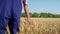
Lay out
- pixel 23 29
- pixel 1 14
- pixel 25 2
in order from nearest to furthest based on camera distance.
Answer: pixel 1 14 → pixel 25 2 → pixel 23 29

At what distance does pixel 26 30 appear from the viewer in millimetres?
2812

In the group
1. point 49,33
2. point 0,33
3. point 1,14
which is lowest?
point 49,33

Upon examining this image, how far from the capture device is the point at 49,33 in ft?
9.55

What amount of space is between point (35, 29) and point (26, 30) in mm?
171

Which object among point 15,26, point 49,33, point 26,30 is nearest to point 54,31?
point 49,33

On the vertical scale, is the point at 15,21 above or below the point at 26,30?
above

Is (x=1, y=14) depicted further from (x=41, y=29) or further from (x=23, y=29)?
(x=41, y=29)

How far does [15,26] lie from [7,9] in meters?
0.14

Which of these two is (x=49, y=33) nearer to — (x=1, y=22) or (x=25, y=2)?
(x=25, y=2)

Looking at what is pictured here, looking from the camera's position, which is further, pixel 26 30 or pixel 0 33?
pixel 26 30

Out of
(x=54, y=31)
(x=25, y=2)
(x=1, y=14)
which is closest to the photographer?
(x=1, y=14)

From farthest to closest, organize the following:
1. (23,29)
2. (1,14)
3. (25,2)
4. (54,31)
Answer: (54,31), (23,29), (25,2), (1,14)

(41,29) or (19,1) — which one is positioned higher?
(19,1)

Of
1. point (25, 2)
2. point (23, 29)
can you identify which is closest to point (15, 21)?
point (25, 2)
